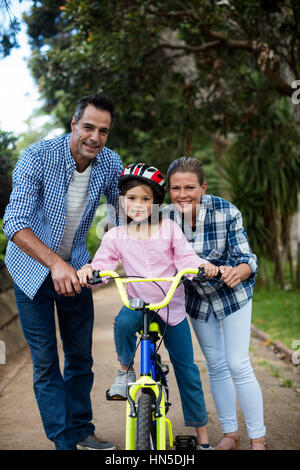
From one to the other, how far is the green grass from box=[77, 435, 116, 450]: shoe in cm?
381

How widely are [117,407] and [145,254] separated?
234 cm

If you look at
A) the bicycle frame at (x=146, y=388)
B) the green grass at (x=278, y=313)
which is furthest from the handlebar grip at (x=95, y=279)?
the green grass at (x=278, y=313)

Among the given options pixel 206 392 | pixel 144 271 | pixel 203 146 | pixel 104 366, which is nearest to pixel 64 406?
pixel 144 271

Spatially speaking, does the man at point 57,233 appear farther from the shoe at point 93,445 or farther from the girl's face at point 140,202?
the girl's face at point 140,202

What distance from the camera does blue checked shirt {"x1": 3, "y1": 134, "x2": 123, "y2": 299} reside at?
325 cm

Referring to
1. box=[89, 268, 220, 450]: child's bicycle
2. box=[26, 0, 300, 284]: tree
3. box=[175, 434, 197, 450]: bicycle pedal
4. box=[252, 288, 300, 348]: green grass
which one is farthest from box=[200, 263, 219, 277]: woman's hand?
box=[26, 0, 300, 284]: tree

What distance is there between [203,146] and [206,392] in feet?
57.7

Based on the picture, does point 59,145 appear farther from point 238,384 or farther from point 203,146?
point 203,146

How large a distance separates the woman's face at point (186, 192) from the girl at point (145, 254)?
256 mm

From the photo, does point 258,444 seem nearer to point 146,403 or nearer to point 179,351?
point 179,351

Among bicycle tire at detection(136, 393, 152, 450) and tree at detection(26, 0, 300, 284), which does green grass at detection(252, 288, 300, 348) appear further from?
bicycle tire at detection(136, 393, 152, 450)

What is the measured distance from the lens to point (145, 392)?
2691 mm

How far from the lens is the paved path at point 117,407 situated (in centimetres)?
412

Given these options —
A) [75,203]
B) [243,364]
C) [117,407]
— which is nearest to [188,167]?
[75,203]
